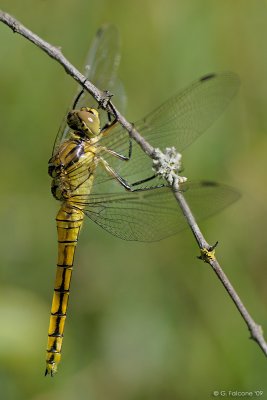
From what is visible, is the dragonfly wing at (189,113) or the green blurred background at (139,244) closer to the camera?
the dragonfly wing at (189,113)

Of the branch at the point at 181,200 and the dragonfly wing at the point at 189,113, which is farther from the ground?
the dragonfly wing at the point at 189,113

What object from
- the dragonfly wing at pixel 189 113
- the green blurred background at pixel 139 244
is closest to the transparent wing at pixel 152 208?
the dragonfly wing at pixel 189 113

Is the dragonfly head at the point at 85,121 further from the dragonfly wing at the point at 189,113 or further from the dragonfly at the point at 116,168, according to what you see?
the dragonfly wing at the point at 189,113

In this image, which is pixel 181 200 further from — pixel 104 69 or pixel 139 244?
pixel 139 244

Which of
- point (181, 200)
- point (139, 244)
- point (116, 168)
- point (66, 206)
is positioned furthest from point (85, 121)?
point (139, 244)

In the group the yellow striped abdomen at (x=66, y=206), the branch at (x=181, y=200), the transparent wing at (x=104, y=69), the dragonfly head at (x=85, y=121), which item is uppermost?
the transparent wing at (x=104, y=69)

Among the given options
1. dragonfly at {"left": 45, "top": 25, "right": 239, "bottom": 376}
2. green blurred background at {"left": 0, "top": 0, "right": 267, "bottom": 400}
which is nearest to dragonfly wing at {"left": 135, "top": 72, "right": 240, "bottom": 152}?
dragonfly at {"left": 45, "top": 25, "right": 239, "bottom": 376}

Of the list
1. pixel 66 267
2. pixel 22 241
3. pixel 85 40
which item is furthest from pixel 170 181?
pixel 85 40

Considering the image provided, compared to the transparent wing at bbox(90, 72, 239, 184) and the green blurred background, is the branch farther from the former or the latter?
the green blurred background
